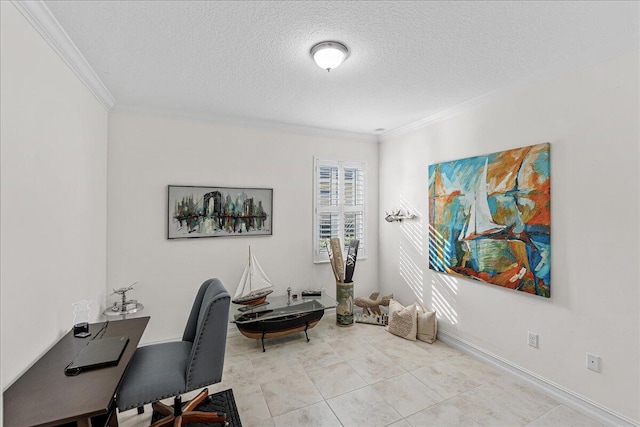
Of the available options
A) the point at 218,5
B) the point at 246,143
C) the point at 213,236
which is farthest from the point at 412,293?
the point at 218,5

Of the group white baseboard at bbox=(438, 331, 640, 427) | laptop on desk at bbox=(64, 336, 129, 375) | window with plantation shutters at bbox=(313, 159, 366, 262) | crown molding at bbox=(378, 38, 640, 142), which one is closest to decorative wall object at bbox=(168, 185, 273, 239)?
window with plantation shutters at bbox=(313, 159, 366, 262)

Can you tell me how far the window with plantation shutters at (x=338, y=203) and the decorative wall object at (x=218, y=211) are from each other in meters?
0.71

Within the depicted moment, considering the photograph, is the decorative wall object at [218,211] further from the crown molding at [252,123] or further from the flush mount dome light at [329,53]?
the flush mount dome light at [329,53]

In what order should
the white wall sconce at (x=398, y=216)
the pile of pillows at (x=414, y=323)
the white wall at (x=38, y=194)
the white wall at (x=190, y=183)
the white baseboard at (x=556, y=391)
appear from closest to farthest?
the white wall at (x=38, y=194)
the white baseboard at (x=556, y=391)
the white wall at (x=190, y=183)
the pile of pillows at (x=414, y=323)
the white wall sconce at (x=398, y=216)

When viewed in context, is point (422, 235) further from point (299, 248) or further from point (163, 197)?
point (163, 197)

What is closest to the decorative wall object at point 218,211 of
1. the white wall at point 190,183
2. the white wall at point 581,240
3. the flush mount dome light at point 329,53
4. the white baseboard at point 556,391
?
the white wall at point 190,183

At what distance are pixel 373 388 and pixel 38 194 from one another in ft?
8.92

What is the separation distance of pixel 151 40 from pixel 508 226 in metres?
3.14

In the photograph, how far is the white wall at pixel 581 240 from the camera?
80.3 inches

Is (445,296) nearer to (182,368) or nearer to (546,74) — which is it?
(546,74)

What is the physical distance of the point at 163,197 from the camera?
3369 millimetres

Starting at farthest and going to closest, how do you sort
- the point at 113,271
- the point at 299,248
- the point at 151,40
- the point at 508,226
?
1. the point at 299,248
2. the point at 113,271
3. the point at 508,226
4. the point at 151,40

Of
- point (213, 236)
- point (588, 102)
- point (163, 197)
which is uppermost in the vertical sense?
point (588, 102)

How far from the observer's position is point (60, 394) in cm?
140
